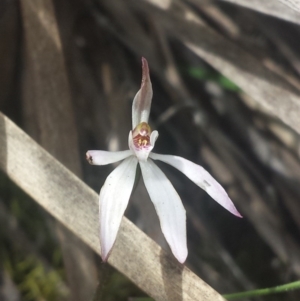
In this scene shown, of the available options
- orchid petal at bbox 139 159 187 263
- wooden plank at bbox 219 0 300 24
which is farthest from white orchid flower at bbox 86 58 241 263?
wooden plank at bbox 219 0 300 24

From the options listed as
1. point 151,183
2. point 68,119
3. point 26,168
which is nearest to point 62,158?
point 68,119

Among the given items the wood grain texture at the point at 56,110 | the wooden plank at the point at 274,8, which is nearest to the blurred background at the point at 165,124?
the wood grain texture at the point at 56,110

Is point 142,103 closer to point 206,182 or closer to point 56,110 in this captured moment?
point 206,182

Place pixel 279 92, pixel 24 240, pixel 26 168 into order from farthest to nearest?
pixel 24 240 < pixel 279 92 < pixel 26 168

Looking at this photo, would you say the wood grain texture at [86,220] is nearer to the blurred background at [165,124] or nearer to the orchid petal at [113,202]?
the orchid petal at [113,202]

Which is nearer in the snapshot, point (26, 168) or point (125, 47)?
point (26, 168)

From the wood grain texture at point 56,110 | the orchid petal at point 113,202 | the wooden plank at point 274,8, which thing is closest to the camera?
the orchid petal at point 113,202

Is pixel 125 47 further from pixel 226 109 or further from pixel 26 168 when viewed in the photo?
pixel 26 168

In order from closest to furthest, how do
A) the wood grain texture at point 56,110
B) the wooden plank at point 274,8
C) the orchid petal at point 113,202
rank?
1. the orchid petal at point 113,202
2. the wooden plank at point 274,8
3. the wood grain texture at point 56,110
